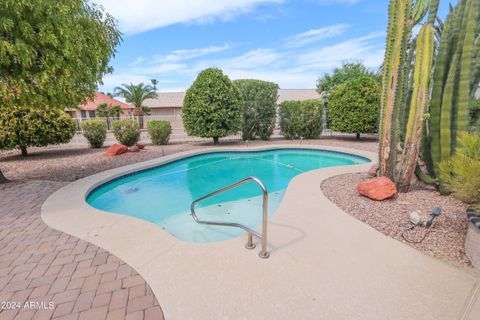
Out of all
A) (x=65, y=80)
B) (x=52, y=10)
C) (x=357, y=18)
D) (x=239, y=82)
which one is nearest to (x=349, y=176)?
(x=65, y=80)

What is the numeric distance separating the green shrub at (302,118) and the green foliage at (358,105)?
1263mm

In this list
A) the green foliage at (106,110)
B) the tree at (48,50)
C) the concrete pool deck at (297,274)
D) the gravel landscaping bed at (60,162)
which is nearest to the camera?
the concrete pool deck at (297,274)

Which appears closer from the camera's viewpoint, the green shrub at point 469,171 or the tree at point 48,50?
the green shrub at point 469,171

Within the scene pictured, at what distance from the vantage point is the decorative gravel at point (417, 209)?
9.77 feet

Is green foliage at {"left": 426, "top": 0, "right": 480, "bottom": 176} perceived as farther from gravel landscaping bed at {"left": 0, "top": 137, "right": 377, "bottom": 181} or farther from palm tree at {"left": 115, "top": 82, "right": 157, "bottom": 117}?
palm tree at {"left": 115, "top": 82, "right": 157, "bottom": 117}

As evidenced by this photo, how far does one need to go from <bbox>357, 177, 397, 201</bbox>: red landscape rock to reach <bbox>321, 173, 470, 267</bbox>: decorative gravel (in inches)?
4.1

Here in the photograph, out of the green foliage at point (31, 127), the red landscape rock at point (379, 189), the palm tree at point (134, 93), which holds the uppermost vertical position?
the palm tree at point (134, 93)

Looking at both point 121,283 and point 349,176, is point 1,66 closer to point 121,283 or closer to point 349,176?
point 121,283

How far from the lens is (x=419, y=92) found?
13.5 feet

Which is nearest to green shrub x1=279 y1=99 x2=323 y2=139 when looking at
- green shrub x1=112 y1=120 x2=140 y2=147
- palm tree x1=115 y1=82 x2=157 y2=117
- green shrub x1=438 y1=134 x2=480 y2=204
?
green shrub x1=112 y1=120 x2=140 y2=147

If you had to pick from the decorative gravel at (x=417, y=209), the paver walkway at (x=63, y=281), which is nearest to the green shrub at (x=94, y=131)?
the paver walkway at (x=63, y=281)

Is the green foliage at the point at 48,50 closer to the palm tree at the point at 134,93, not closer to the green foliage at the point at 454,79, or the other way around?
the green foliage at the point at 454,79

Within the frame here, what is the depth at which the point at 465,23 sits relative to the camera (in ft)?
13.0

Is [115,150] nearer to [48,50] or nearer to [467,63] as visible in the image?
Answer: [48,50]
